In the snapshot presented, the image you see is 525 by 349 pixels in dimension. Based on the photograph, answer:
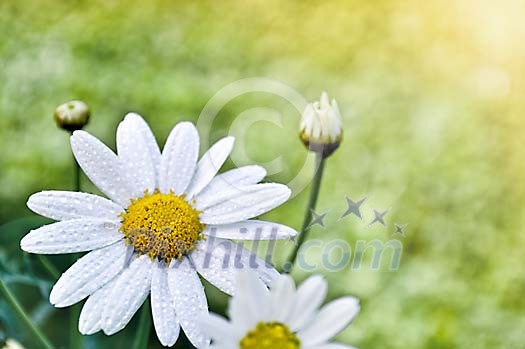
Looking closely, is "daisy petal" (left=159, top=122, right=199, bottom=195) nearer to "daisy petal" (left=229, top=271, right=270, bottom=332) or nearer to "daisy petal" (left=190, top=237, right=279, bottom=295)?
"daisy petal" (left=190, top=237, right=279, bottom=295)

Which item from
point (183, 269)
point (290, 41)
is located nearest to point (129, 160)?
point (183, 269)

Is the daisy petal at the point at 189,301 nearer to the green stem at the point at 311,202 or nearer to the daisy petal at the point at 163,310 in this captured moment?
the daisy petal at the point at 163,310

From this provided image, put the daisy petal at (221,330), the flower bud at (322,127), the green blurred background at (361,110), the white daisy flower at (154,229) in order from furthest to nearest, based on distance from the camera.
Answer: the green blurred background at (361,110) < the flower bud at (322,127) < the white daisy flower at (154,229) < the daisy petal at (221,330)

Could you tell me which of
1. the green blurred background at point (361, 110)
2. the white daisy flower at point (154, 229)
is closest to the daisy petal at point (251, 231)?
the white daisy flower at point (154, 229)

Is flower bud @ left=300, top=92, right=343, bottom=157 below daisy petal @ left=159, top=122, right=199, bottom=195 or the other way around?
the other way around

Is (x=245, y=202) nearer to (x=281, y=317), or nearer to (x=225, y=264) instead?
(x=225, y=264)

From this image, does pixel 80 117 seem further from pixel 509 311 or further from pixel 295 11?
pixel 295 11

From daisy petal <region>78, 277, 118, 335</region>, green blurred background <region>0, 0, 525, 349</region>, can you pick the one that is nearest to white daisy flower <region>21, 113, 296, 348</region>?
daisy petal <region>78, 277, 118, 335</region>
